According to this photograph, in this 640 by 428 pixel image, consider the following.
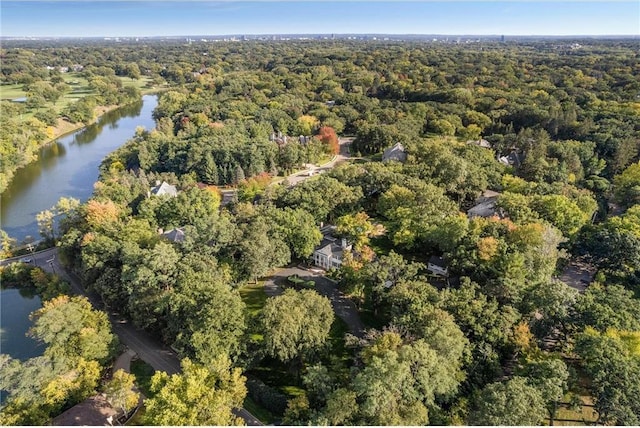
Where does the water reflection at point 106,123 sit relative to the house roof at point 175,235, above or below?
above

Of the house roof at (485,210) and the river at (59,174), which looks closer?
the house roof at (485,210)

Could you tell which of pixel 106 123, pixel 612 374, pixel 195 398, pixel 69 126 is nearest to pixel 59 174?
pixel 69 126

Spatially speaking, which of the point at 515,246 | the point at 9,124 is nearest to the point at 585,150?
the point at 515,246

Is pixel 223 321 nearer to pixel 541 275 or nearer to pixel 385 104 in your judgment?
pixel 541 275

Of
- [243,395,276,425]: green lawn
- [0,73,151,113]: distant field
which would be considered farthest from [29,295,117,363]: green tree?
[0,73,151,113]: distant field

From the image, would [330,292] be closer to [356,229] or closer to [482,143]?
[356,229]

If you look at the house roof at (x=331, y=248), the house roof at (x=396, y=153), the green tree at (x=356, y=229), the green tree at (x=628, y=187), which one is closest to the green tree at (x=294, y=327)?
the house roof at (x=331, y=248)

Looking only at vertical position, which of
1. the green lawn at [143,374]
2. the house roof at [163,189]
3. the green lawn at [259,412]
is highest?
the house roof at [163,189]

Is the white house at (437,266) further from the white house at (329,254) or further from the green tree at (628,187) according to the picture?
the green tree at (628,187)

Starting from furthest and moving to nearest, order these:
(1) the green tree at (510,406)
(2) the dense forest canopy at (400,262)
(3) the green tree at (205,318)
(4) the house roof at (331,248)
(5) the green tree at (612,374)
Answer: (4) the house roof at (331,248)
(3) the green tree at (205,318)
(2) the dense forest canopy at (400,262)
(5) the green tree at (612,374)
(1) the green tree at (510,406)
